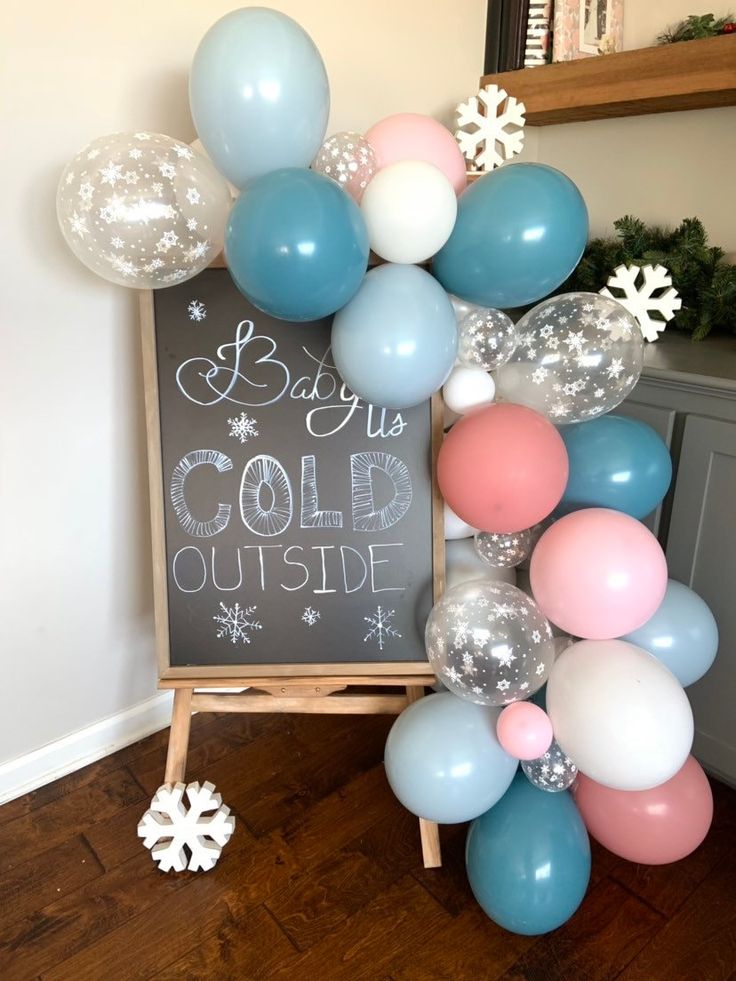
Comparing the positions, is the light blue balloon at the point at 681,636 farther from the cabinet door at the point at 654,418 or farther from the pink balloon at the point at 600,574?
the cabinet door at the point at 654,418

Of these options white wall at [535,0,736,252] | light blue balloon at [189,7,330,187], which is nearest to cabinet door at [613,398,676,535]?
white wall at [535,0,736,252]

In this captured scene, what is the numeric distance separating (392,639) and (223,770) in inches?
23.1

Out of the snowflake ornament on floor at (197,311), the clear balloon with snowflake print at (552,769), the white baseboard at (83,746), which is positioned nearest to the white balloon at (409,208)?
the snowflake ornament on floor at (197,311)

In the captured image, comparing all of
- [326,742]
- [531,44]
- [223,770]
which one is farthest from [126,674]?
[531,44]

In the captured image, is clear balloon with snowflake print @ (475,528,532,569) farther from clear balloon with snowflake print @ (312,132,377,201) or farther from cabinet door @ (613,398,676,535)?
clear balloon with snowflake print @ (312,132,377,201)

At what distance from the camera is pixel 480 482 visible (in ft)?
4.08

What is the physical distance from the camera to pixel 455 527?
150 centimetres

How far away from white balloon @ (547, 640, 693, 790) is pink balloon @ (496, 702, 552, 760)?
3cm

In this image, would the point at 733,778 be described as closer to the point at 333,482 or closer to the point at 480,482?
the point at 480,482

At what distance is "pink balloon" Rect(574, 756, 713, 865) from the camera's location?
4.23 feet

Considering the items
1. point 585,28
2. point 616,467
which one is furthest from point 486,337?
point 585,28

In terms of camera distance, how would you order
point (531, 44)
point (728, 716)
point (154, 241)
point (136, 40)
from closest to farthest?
point (154, 241) → point (136, 40) → point (728, 716) → point (531, 44)

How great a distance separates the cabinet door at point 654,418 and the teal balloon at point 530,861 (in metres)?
0.61

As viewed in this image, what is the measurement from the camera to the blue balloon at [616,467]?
1.36 metres
